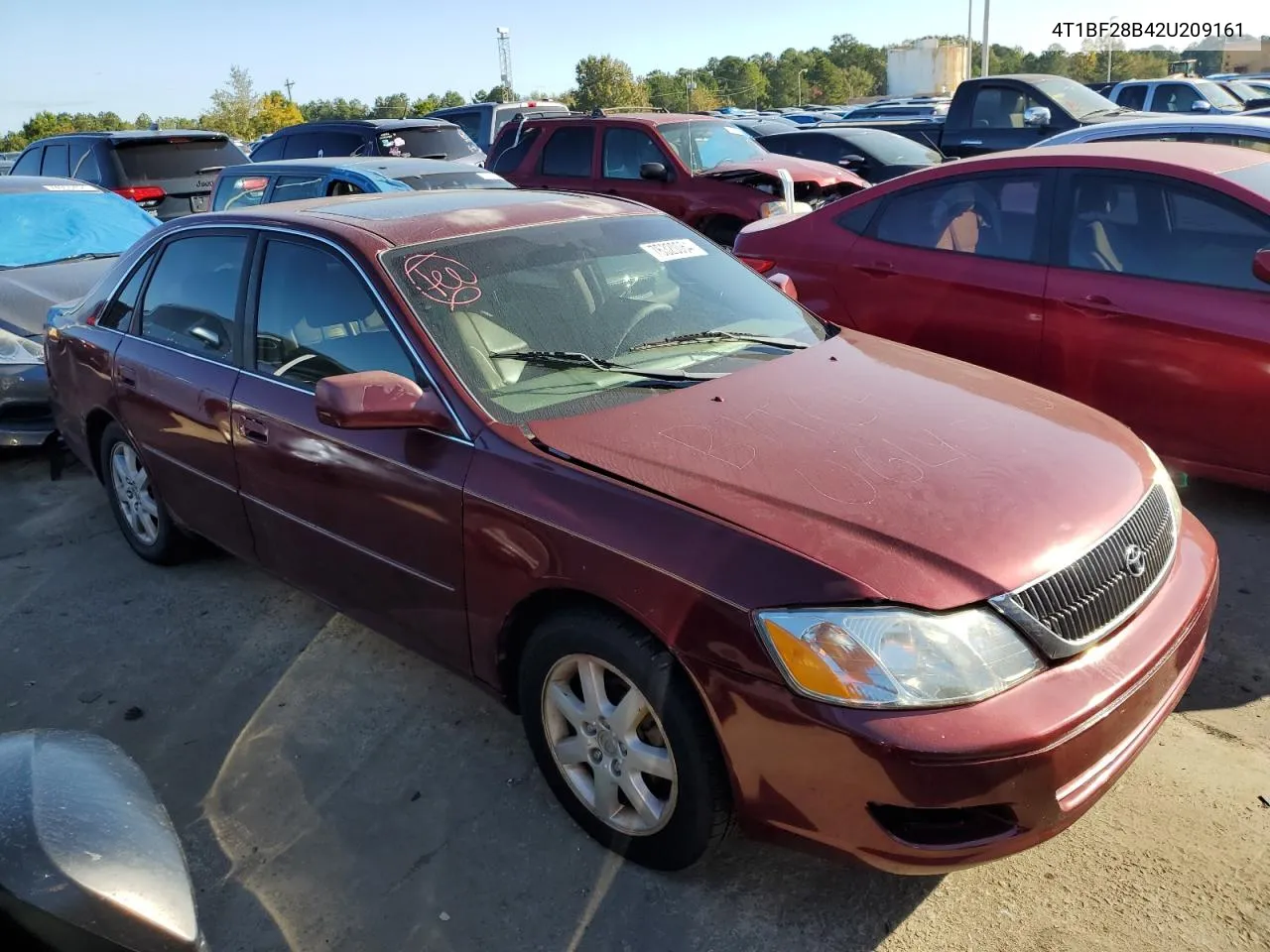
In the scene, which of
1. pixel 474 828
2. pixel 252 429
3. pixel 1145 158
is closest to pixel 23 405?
pixel 252 429

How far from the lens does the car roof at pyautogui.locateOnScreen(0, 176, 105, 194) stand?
7633 millimetres

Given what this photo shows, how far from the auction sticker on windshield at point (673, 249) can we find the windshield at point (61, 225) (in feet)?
17.5

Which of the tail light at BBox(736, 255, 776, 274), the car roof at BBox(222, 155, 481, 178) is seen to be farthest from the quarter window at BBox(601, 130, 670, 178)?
the tail light at BBox(736, 255, 776, 274)

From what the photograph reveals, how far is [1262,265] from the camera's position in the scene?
404 centimetres

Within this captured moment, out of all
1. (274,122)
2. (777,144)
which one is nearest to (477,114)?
(777,144)

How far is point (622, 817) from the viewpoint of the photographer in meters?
2.65

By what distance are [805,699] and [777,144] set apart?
40.3 feet

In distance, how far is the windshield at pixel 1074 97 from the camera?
41.7 ft

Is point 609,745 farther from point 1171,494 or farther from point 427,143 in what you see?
point 427,143

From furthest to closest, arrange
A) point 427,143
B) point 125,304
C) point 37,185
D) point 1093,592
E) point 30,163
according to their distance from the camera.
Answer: point 30,163 < point 427,143 < point 37,185 < point 125,304 < point 1093,592

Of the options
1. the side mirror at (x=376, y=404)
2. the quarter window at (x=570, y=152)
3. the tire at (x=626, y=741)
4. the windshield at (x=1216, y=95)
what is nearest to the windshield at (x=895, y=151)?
the quarter window at (x=570, y=152)

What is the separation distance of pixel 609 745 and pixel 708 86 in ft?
217

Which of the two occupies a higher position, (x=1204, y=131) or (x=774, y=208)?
(x=1204, y=131)

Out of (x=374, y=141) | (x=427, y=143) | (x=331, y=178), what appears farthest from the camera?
(x=427, y=143)
